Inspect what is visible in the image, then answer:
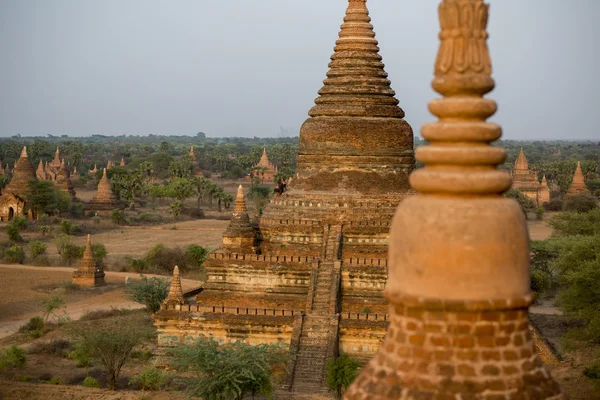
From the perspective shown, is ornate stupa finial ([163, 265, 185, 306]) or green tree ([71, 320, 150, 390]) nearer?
green tree ([71, 320, 150, 390])

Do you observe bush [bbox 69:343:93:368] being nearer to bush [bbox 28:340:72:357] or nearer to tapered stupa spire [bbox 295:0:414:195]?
bush [bbox 28:340:72:357]

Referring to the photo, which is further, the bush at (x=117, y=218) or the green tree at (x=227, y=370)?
the bush at (x=117, y=218)

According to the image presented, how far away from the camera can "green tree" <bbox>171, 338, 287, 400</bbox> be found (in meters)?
17.8

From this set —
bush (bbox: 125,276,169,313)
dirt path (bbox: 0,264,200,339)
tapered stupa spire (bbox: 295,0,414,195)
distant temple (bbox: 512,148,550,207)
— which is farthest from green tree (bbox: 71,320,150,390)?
distant temple (bbox: 512,148,550,207)

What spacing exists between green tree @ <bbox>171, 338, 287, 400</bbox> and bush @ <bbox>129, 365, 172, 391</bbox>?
148 cm

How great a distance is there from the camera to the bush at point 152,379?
782 inches

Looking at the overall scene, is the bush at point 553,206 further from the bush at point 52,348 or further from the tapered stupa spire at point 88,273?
the bush at point 52,348

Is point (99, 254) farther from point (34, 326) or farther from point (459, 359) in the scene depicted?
point (459, 359)

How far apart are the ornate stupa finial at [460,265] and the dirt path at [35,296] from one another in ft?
78.2

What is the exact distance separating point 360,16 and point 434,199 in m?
21.5

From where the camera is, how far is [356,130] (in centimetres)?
2464

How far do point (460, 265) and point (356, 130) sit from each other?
2019cm

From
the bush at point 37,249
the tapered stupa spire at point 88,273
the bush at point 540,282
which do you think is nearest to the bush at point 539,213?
the bush at point 540,282

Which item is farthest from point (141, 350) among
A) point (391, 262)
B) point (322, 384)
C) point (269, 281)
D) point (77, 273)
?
point (391, 262)
